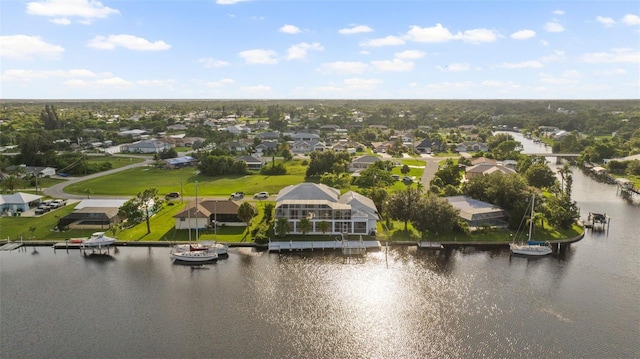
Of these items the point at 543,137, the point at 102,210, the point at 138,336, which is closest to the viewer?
the point at 138,336

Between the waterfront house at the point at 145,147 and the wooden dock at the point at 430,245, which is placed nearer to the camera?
the wooden dock at the point at 430,245

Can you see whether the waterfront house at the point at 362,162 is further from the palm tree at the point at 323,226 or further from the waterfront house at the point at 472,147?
the palm tree at the point at 323,226

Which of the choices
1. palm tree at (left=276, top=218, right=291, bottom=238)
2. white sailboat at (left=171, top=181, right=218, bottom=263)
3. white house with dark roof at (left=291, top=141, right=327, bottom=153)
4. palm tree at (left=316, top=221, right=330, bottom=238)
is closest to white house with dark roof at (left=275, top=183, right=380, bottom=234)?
palm tree at (left=316, top=221, right=330, bottom=238)

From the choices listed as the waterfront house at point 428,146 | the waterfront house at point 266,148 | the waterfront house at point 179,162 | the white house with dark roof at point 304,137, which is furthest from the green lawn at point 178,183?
the white house with dark roof at point 304,137

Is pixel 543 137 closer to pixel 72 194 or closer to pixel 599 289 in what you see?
pixel 599 289

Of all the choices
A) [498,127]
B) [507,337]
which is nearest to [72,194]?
[507,337]

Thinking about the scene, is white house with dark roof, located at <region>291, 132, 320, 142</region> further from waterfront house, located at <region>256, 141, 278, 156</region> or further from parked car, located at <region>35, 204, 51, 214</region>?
parked car, located at <region>35, 204, 51, 214</region>

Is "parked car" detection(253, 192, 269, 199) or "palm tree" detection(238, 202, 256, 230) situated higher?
"palm tree" detection(238, 202, 256, 230)

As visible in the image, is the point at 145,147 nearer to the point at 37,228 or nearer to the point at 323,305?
the point at 37,228
